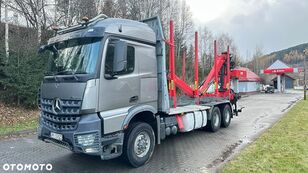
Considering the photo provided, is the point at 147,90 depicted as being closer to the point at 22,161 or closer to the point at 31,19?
the point at 22,161

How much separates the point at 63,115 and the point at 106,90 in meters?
0.96

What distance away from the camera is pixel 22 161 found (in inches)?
245

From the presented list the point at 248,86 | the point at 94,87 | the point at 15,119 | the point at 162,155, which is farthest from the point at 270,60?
the point at 94,87

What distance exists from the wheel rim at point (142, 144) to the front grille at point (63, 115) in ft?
4.83

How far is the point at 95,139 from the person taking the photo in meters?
4.84

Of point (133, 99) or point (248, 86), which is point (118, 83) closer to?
point (133, 99)

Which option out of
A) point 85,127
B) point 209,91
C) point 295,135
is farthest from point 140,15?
point 85,127

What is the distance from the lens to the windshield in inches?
199

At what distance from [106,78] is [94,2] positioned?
18.8 meters

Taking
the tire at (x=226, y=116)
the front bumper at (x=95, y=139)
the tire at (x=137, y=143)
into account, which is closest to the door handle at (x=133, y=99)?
the tire at (x=137, y=143)

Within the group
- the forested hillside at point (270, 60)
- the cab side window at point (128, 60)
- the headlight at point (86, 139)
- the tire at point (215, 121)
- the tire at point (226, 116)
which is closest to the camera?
the headlight at point (86, 139)

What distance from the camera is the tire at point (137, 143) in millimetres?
5578

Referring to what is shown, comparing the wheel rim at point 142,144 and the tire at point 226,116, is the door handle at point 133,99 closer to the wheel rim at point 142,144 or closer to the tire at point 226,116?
the wheel rim at point 142,144

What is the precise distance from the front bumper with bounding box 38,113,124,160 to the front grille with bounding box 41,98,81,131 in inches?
3.7
